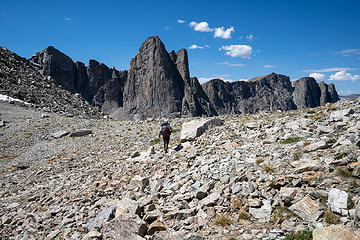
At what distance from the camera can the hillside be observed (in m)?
5.47

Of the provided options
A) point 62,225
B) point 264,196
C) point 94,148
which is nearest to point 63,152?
point 94,148

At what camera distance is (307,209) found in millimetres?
5336

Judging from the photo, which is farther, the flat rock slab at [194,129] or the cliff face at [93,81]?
the cliff face at [93,81]

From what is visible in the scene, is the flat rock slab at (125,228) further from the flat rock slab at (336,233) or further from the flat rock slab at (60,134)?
the flat rock slab at (60,134)

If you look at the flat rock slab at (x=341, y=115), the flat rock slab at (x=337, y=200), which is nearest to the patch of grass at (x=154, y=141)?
the flat rock slab at (x=341, y=115)

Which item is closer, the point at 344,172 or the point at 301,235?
the point at 301,235

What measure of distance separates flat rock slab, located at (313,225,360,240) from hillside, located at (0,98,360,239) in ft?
0.09

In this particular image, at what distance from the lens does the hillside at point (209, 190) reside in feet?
17.9

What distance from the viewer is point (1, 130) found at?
23.6 m

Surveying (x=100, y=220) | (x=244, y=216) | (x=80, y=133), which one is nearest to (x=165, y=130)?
(x=100, y=220)

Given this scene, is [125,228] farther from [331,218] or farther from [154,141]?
[154,141]

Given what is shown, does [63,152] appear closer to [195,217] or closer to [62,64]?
[195,217]

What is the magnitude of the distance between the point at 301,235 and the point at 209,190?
3.19 m

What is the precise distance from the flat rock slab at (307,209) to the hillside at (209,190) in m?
0.02
